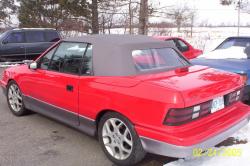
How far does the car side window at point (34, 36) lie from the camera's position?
1528 cm

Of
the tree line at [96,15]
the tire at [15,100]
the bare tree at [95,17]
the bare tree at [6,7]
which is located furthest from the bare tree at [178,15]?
the bare tree at [6,7]

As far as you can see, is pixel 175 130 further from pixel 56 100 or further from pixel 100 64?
pixel 56 100

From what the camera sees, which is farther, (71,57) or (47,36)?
(47,36)

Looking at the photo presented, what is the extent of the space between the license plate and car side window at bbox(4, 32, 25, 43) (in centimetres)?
1244

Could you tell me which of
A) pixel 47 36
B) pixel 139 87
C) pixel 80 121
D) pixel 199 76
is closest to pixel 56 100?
pixel 80 121

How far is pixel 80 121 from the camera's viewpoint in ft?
15.2

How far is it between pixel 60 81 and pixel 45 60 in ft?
2.44

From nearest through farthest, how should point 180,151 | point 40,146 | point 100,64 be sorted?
point 180,151 < point 100,64 < point 40,146

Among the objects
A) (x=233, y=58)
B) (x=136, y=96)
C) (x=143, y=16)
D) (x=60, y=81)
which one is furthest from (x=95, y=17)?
(x=136, y=96)

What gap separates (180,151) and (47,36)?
13.2 m

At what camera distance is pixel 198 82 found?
3.96 metres

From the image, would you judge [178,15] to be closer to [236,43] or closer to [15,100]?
[236,43]

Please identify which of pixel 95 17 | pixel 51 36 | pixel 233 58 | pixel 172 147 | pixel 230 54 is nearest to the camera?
pixel 172 147

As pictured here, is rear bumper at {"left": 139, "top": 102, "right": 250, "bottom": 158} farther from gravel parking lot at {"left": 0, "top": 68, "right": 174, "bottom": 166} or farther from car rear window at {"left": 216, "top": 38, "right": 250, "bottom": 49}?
car rear window at {"left": 216, "top": 38, "right": 250, "bottom": 49}
